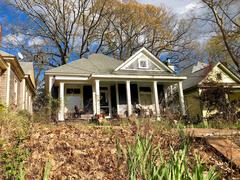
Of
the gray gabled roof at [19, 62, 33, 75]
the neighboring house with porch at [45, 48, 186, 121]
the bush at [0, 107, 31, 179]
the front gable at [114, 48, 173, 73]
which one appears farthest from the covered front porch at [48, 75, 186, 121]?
the bush at [0, 107, 31, 179]

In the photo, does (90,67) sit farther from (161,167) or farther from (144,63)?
(161,167)

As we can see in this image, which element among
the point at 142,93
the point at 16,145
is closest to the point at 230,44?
the point at 142,93

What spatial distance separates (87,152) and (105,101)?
12.5m

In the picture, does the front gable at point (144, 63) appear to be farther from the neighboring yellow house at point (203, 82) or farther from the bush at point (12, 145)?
the bush at point (12, 145)

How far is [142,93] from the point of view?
18703mm

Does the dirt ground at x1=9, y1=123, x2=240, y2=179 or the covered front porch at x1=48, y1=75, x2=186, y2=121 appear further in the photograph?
the covered front porch at x1=48, y1=75, x2=186, y2=121

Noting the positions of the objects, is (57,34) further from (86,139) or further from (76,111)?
(86,139)

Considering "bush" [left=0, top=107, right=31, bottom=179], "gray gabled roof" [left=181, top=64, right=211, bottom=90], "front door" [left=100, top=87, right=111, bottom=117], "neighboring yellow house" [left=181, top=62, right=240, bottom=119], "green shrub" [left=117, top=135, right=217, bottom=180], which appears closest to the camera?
"green shrub" [left=117, top=135, right=217, bottom=180]

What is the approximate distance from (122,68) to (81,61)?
312 cm

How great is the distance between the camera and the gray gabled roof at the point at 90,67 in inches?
680

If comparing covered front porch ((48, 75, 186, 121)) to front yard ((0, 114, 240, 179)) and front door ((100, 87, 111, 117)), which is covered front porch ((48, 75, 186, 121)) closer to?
front door ((100, 87, 111, 117))

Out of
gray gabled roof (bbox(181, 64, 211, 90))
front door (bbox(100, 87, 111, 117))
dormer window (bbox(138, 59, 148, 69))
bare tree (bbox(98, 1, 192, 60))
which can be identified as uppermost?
bare tree (bbox(98, 1, 192, 60))

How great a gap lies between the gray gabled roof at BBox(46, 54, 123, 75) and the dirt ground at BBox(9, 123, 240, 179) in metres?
Answer: 10.8

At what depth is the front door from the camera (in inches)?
699
